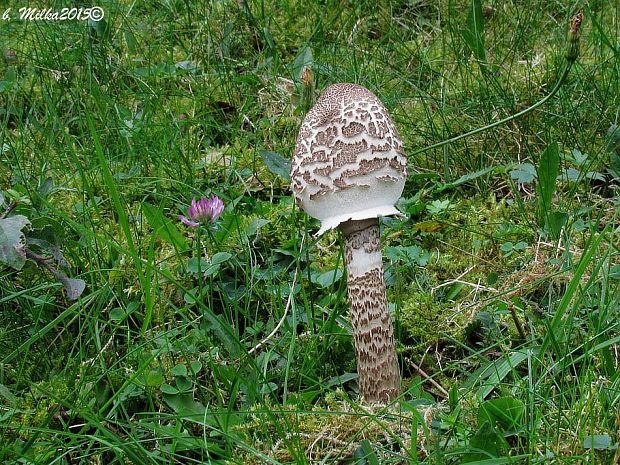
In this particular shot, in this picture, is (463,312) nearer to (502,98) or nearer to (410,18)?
(502,98)

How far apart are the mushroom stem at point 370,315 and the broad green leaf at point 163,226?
2.36 feet

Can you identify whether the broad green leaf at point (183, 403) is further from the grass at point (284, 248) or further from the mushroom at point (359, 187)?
the mushroom at point (359, 187)

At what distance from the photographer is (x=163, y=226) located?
2574 millimetres

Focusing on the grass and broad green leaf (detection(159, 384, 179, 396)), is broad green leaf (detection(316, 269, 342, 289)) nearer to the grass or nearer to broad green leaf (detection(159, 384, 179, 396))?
the grass

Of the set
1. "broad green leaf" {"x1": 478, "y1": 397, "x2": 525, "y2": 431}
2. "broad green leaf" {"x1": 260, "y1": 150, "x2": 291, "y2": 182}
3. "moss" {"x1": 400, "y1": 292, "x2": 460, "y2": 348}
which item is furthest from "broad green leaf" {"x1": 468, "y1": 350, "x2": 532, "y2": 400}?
"broad green leaf" {"x1": 260, "y1": 150, "x2": 291, "y2": 182}

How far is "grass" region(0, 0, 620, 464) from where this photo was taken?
188 centimetres

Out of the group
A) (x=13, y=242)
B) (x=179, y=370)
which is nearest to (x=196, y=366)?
(x=179, y=370)

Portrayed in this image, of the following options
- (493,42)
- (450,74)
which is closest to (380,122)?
(450,74)

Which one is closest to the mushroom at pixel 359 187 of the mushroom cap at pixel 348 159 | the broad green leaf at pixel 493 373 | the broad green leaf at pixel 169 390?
the mushroom cap at pixel 348 159

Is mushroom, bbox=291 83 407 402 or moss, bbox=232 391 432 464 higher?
mushroom, bbox=291 83 407 402

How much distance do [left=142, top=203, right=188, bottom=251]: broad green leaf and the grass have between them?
0.01 meters

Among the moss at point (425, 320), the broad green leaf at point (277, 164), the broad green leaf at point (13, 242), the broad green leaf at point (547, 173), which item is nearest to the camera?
the broad green leaf at point (13, 242)

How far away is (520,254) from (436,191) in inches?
18.9

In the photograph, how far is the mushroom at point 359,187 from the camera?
185cm
